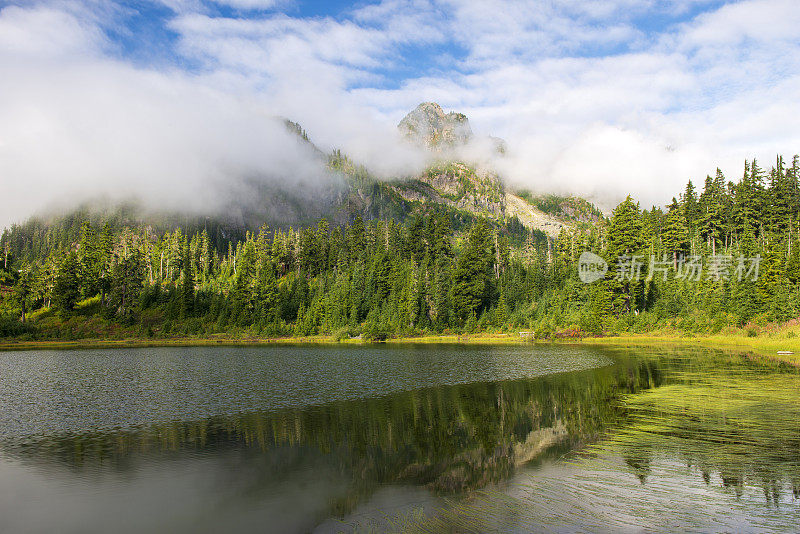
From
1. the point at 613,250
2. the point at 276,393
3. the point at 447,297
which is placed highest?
Answer: the point at 613,250

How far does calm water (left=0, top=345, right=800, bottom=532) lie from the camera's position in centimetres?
1202

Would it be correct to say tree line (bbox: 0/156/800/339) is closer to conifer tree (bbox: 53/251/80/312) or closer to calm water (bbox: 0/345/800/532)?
conifer tree (bbox: 53/251/80/312)

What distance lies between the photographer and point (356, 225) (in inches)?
5458

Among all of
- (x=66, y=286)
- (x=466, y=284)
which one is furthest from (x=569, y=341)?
(x=66, y=286)

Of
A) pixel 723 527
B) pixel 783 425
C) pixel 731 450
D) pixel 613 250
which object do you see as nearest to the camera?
pixel 723 527

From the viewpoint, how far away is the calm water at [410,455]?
39.4 feet

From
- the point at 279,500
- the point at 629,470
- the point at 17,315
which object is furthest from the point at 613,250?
the point at 17,315

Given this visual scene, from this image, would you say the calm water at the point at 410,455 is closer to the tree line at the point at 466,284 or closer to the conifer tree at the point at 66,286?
the tree line at the point at 466,284

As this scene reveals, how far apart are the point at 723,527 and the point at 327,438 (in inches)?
564

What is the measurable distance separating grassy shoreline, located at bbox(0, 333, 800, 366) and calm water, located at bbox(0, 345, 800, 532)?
22928 millimetres

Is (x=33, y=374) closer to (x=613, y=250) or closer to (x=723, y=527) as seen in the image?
(x=723, y=527)

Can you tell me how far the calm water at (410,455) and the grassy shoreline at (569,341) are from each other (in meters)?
22.9

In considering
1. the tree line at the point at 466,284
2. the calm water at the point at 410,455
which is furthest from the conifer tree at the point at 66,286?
the calm water at the point at 410,455

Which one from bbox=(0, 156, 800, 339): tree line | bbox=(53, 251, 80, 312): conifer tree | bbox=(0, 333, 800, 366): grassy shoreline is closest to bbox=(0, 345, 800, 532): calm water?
bbox=(0, 333, 800, 366): grassy shoreline
